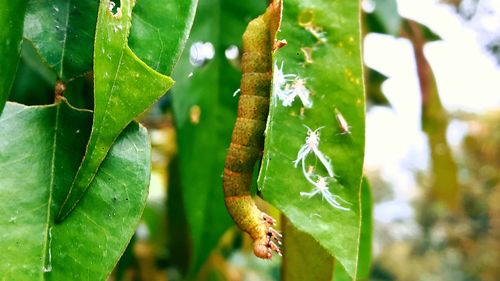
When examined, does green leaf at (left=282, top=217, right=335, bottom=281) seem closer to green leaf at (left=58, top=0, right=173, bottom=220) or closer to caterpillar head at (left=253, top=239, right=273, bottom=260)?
caterpillar head at (left=253, top=239, right=273, bottom=260)

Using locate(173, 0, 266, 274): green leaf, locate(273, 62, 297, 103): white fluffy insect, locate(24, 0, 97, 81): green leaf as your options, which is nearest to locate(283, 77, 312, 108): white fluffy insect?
locate(273, 62, 297, 103): white fluffy insect

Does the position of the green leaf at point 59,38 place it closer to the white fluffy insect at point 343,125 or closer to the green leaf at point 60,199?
the green leaf at point 60,199

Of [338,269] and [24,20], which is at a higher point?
[24,20]

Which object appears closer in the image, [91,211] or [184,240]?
[91,211]

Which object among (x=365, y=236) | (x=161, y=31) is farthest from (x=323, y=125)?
(x=365, y=236)

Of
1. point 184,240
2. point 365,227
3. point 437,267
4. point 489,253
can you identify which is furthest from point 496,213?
point 365,227

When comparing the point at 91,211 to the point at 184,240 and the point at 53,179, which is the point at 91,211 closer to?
the point at 53,179
